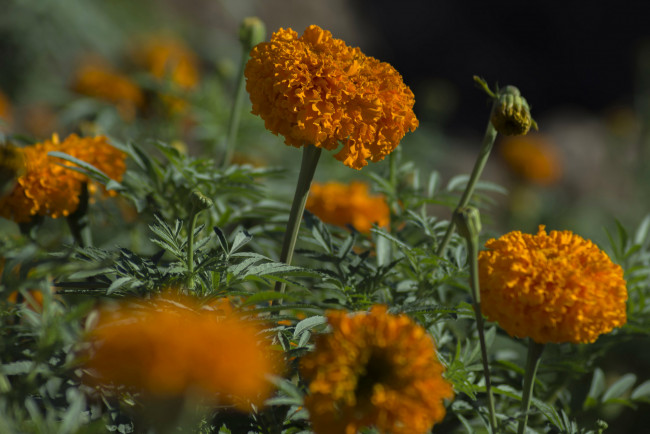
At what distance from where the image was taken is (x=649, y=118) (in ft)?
11.7

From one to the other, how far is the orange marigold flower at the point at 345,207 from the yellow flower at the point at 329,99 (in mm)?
564

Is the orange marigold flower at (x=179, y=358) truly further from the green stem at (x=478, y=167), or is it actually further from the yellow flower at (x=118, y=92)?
the yellow flower at (x=118, y=92)

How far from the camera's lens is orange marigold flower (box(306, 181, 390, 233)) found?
59.1 inches

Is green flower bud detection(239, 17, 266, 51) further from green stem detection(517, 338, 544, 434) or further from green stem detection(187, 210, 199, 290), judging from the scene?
green stem detection(517, 338, 544, 434)

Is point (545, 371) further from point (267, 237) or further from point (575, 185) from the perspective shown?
point (575, 185)

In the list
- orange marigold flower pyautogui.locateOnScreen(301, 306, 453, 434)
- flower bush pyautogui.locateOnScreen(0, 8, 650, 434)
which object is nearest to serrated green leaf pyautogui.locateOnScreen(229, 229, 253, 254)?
flower bush pyautogui.locateOnScreen(0, 8, 650, 434)

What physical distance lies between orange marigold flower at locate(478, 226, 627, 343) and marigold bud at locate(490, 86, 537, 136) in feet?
0.56

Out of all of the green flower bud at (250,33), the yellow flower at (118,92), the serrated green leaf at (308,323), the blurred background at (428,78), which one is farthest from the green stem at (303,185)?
the yellow flower at (118,92)

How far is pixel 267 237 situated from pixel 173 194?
7.9 inches

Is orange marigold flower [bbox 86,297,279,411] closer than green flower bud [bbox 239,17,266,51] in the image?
Yes

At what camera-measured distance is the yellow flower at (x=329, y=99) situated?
2.93 ft

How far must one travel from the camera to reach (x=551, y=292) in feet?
2.78

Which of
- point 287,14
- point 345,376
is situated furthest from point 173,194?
point 287,14

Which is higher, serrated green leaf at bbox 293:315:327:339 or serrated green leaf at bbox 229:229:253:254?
serrated green leaf at bbox 229:229:253:254
